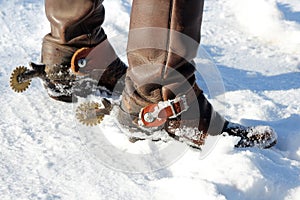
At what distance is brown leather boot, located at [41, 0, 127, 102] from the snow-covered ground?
0.12 meters

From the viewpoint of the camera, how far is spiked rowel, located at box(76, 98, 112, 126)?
1.64 metres

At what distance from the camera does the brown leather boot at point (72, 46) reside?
5.48ft

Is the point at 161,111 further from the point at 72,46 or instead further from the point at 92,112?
the point at 72,46

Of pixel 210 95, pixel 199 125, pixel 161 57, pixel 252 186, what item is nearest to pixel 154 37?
pixel 161 57

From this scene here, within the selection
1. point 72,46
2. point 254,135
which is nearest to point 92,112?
point 72,46

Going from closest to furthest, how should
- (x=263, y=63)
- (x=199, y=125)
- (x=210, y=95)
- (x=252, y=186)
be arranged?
(x=252, y=186) → (x=199, y=125) → (x=210, y=95) → (x=263, y=63)

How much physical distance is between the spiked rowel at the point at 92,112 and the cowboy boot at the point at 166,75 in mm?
87

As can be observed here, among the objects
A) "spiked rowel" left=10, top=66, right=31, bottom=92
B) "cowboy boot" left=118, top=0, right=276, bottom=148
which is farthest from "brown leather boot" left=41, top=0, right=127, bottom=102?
"cowboy boot" left=118, top=0, right=276, bottom=148

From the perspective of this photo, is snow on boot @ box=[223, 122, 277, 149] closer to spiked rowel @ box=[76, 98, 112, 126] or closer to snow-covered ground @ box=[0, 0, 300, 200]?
snow-covered ground @ box=[0, 0, 300, 200]

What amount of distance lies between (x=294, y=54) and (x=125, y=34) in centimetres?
72

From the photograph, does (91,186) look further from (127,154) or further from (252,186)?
(252,186)

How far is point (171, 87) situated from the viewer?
1.45 metres

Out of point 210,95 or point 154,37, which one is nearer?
point 154,37

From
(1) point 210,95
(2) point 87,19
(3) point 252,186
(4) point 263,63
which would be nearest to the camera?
(3) point 252,186
